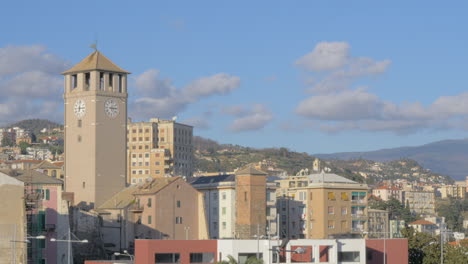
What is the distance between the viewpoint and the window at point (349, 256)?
353 feet

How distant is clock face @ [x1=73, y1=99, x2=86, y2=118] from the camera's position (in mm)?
139625

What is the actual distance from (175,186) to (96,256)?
14.4m

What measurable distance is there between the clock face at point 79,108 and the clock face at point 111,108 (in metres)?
2.91

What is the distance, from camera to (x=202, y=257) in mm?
101750

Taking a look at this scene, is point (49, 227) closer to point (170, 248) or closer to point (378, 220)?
point (170, 248)

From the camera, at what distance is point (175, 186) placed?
129750mm

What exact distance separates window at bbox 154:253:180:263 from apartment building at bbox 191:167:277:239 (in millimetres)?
31036

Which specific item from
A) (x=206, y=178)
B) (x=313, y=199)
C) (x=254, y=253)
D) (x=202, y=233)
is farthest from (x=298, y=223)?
(x=254, y=253)

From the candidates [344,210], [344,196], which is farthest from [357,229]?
[344,196]

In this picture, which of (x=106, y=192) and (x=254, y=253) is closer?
(x=254, y=253)

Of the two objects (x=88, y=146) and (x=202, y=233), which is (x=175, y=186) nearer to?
(x=202, y=233)

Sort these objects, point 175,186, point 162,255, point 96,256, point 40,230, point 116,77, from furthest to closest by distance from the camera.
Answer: point 116,77, point 175,186, point 96,256, point 40,230, point 162,255

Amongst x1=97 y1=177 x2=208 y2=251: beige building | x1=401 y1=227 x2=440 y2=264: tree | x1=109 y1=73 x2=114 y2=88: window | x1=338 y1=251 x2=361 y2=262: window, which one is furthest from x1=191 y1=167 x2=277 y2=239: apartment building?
x1=338 y1=251 x2=361 y2=262: window

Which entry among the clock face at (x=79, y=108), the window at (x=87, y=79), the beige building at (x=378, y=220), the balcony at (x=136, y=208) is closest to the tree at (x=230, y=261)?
the balcony at (x=136, y=208)
